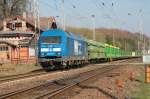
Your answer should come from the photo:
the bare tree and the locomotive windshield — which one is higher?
the bare tree

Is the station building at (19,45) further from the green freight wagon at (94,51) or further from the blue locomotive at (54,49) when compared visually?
the blue locomotive at (54,49)

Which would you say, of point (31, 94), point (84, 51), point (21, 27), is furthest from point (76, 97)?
point (21, 27)

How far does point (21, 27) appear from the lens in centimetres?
7350

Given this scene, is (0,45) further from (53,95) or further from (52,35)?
(53,95)

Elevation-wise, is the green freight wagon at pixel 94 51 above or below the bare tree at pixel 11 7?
below

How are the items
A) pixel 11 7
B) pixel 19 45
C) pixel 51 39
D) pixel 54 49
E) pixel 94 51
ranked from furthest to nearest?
pixel 11 7
pixel 19 45
pixel 94 51
pixel 51 39
pixel 54 49

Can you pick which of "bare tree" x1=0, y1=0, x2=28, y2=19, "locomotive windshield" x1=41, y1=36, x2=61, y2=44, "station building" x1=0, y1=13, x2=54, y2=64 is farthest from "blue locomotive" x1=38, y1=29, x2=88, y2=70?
"bare tree" x1=0, y1=0, x2=28, y2=19

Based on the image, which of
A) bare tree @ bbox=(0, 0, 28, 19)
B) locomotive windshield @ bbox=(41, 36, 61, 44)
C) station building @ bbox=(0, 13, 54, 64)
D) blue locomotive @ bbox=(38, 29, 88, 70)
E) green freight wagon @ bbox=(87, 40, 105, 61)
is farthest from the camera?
bare tree @ bbox=(0, 0, 28, 19)

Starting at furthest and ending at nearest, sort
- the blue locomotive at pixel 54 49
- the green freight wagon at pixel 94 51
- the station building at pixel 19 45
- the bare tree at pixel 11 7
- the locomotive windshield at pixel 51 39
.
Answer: the bare tree at pixel 11 7, the station building at pixel 19 45, the green freight wagon at pixel 94 51, the locomotive windshield at pixel 51 39, the blue locomotive at pixel 54 49

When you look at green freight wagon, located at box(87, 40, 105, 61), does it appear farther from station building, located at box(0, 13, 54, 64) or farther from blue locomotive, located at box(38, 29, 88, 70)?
blue locomotive, located at box(38, 29, 88, 70)

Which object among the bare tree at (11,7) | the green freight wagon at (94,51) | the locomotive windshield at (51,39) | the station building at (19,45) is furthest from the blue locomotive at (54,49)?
the bare tree at (11,7)

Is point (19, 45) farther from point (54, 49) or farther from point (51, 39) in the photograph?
point (54, 49)

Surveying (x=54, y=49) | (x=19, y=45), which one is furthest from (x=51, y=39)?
(x=19, y=45)

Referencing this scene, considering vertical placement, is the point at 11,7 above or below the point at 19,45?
above
